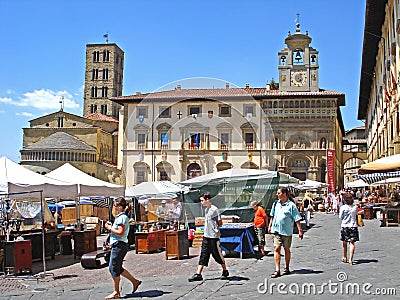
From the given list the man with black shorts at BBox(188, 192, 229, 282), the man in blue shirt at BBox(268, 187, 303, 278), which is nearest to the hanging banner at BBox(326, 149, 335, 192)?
the man in blue shirt at BBox(268, 187, 303, 278)

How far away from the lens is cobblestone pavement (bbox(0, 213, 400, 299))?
7587mm

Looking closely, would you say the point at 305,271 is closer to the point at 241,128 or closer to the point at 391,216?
the point at 391,216

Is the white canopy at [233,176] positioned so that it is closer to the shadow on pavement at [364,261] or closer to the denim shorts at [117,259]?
the shadow on pavement at [364,261]

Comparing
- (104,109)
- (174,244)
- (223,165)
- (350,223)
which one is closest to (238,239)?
(174,244)

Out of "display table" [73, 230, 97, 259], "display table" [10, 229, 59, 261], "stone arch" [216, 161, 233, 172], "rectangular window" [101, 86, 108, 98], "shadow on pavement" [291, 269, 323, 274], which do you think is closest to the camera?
"shadow on pavement" [291, 269, 323, 274]

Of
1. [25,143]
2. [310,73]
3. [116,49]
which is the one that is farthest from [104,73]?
[310,73]

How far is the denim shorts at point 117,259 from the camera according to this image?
23.9 ft

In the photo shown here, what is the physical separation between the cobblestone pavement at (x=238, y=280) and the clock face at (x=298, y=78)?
1529 inches

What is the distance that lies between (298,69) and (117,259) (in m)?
45.4

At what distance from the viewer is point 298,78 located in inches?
1978

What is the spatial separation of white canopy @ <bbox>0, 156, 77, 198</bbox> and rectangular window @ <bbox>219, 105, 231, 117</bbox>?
39.4 meters

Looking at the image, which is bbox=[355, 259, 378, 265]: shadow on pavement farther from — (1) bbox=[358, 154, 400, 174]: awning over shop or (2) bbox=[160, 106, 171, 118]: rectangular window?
(2) bbox=[160, 106, 171, 118]: rectangular window

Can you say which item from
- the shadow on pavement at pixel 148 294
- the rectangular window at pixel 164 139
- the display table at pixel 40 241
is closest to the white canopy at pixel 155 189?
the display table at pixel 40 241

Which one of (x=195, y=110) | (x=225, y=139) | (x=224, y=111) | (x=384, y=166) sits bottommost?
(x=384, y=166)
